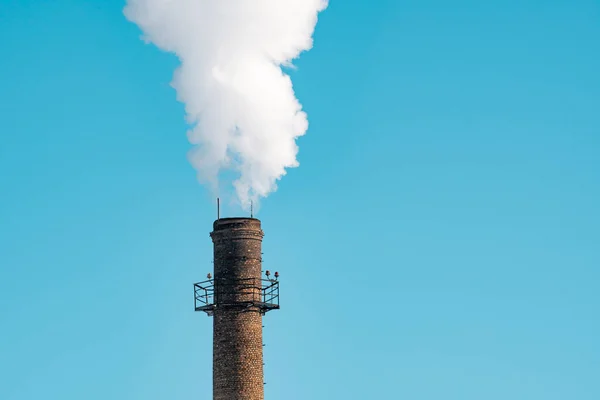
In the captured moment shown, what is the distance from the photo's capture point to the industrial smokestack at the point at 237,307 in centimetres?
8519

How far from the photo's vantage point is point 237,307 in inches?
3376

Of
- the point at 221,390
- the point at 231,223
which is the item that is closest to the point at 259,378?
the point at 221,390

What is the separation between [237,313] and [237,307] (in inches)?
11.9

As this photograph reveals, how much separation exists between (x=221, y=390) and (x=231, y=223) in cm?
851

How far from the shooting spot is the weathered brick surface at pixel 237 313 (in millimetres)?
85188

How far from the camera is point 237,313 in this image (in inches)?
3376

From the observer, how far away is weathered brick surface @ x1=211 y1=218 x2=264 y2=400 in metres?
85.2

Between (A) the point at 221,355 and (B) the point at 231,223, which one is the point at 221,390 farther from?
(B) the point at 231,223

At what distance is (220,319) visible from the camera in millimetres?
86000

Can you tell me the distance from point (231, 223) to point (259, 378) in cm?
801

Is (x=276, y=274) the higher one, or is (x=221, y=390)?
(x=276, y=274)

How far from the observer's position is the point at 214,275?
86.8 m

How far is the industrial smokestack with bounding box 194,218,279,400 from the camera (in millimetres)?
85188

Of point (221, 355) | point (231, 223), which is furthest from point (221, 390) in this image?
point (231, 223)
